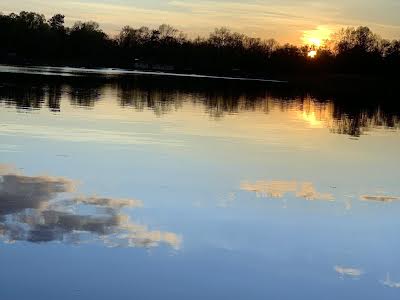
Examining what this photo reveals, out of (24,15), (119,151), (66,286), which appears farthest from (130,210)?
(24,15)

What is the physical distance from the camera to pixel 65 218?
392 inches

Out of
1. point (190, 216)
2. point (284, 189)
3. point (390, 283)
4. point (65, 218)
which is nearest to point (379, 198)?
point (284, 189)

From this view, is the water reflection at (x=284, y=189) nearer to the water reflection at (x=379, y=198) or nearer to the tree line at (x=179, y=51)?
the water reflection at (x=379, y=198)

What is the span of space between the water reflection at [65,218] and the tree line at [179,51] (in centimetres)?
12519

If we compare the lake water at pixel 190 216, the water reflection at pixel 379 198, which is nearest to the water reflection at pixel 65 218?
the lake water at pixel 190 216

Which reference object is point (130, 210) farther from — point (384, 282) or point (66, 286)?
point (384, 282)

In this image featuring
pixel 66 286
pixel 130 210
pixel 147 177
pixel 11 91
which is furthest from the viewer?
pixel 11 91

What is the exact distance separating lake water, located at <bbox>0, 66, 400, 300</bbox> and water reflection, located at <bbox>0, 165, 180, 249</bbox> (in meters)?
0.03

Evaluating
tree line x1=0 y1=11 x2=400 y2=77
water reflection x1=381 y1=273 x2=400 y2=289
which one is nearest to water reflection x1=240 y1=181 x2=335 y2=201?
water reflection x1=381 y1=273 x2=400 y2=289

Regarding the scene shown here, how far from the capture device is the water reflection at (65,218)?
908cm

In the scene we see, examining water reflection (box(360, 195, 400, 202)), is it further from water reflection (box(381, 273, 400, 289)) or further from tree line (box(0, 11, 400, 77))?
tree line (box(0, 11, 400, 77))

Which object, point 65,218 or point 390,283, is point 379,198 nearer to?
point 390,283

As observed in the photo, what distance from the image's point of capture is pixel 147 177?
13750 mm

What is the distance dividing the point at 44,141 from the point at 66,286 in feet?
35.7
